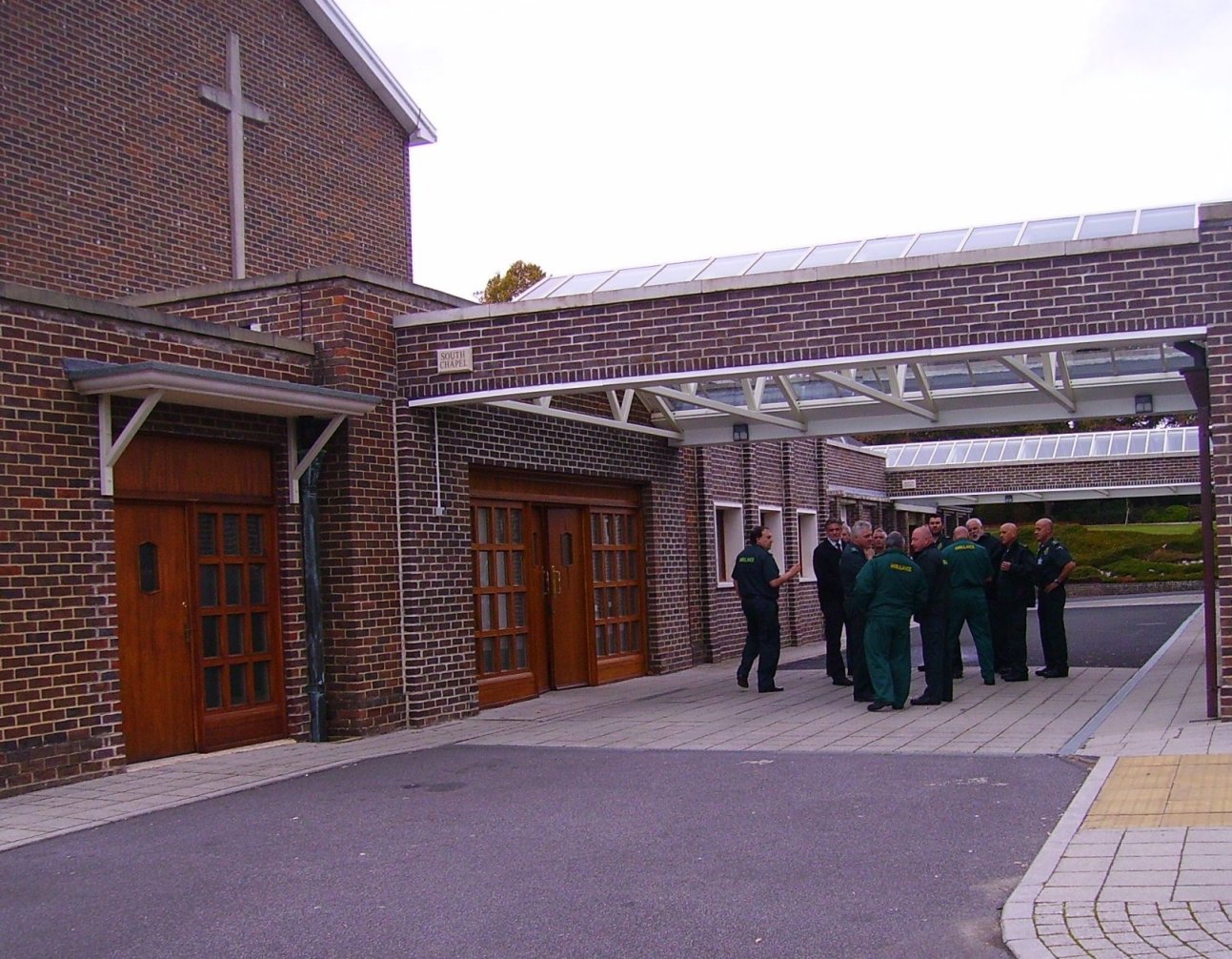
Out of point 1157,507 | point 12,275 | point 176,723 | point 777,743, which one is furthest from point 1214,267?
point 1157,507

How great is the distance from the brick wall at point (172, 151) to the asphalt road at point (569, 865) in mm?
7863

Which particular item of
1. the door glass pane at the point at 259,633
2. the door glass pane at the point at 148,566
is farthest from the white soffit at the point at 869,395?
the door glass pane at the point at 148,566

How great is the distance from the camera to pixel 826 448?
981 inches

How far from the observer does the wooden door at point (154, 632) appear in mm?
10250

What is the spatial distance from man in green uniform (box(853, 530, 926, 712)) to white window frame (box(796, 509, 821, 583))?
10.5 meters

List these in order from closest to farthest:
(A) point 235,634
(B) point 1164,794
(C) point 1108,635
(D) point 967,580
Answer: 1. (B) point 1164,794
2. (A) point 235,634
3. (D) point 967,580
4. (C) point 1108,635

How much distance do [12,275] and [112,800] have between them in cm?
714

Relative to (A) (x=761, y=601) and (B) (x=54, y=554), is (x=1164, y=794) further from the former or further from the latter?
(B) (x=54, y=554)

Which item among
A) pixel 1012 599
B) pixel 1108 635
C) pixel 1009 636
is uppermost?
pixel 1012 599

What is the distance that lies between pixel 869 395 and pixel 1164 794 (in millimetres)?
6916

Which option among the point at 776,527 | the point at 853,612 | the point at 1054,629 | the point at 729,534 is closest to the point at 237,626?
the point at 853,612

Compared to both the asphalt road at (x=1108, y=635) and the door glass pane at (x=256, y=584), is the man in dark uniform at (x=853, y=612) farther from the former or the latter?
the door glass pane at (x=256, y=584)

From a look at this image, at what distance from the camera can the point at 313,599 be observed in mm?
11773

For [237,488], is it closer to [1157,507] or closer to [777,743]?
[777,743]
